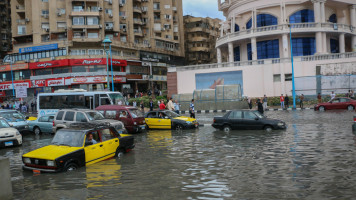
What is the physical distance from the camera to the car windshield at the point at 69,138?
9.97 meters

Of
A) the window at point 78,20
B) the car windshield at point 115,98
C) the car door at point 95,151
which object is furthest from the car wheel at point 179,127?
the window at point 78,20

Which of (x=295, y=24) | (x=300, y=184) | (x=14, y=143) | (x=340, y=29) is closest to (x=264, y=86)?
(x=295, y=24)

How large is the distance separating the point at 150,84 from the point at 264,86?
29490 mm

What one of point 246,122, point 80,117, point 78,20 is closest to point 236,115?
point 246,122

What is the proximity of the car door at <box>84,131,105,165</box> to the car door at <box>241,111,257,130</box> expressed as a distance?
9163 mm

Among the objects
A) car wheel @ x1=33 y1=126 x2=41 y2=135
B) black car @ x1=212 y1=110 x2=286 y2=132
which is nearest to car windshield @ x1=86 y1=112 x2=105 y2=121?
car wheel @ x1=33 y1=126 x2=41 y2=135

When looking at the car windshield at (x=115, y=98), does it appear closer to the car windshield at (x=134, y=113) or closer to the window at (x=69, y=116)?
the car windshield at (x=134, y=113)

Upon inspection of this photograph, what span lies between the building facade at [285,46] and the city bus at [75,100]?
21576mm

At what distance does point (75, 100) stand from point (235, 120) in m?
13.6

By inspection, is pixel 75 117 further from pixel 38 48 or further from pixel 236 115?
pixel 38 48

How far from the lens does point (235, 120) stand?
57.6ft

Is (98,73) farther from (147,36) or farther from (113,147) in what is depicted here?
(113,147)

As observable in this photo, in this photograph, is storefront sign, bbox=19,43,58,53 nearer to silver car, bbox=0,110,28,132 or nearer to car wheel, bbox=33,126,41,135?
silver car, bbox=0,110,28,132

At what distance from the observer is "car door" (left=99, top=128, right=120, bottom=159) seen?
35.4 feet
